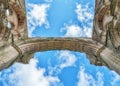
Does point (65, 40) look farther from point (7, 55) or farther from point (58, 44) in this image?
point (7, 55)

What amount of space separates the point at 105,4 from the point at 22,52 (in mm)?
8205

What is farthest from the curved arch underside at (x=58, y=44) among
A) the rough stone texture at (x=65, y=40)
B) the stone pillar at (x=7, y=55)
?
the stone pillar at (x=7, y=55)

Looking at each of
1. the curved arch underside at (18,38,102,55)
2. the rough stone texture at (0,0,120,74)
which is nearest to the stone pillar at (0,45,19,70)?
the rough stone texture at (0,0,120,74)

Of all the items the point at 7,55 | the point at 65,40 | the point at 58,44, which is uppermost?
the point at 7,55

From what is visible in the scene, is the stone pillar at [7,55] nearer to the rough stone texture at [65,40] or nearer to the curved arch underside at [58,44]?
the rough stone texture at [65,40]

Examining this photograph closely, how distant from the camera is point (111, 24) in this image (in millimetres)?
19922

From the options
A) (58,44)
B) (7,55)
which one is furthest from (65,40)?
(7,55)

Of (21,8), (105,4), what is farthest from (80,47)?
(21,8)

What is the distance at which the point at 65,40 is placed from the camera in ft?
90.1

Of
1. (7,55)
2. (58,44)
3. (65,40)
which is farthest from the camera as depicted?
(58,44)

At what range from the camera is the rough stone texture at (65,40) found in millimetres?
19484

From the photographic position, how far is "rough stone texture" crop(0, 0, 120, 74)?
1948 centimetres

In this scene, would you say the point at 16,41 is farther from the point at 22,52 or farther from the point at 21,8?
the point at 21,8

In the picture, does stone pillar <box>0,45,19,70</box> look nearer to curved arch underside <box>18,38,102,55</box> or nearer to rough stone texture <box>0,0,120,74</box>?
rough stone texture <box>0,0,120,74</box>
